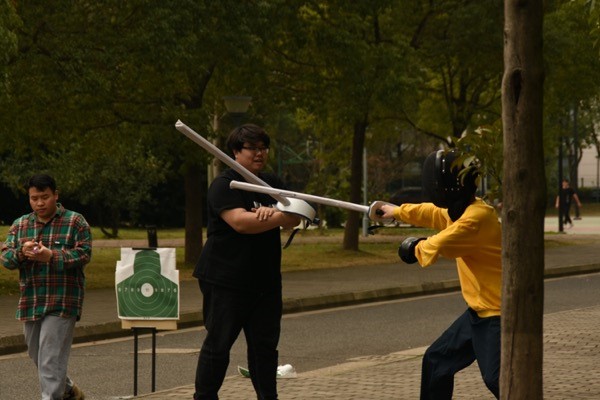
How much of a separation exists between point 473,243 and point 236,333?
63.5 inches

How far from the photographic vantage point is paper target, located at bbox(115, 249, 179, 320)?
34.1 feet

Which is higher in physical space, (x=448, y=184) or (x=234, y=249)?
(x=448, y=184)

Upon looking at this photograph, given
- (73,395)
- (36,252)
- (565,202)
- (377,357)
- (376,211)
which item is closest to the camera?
(376,211)

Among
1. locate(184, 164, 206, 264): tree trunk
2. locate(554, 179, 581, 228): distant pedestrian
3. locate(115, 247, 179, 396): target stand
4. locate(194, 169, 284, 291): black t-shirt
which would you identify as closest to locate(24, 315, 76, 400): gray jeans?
locate(115, 247, 179, 396): target stand

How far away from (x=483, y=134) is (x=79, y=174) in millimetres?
34098

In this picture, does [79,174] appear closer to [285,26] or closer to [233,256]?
[285,26]

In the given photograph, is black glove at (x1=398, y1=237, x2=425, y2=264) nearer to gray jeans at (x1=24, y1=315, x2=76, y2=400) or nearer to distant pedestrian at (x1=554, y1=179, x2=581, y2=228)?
gray jeans at (x1=24, y1=315, x2=76, y2=400)

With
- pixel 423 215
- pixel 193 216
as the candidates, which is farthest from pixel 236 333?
pixel 193 216

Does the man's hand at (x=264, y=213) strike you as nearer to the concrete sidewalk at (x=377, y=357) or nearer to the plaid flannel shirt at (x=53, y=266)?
the plaid flannel shirt at (x=53, y=266)

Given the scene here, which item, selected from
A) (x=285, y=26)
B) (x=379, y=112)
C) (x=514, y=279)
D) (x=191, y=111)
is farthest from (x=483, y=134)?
(x=379, y=112)

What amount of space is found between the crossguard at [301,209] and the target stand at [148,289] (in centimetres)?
353

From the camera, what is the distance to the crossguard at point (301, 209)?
272 inches

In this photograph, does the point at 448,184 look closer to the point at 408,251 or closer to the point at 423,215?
the point at 423,215

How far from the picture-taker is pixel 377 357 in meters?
12.8
